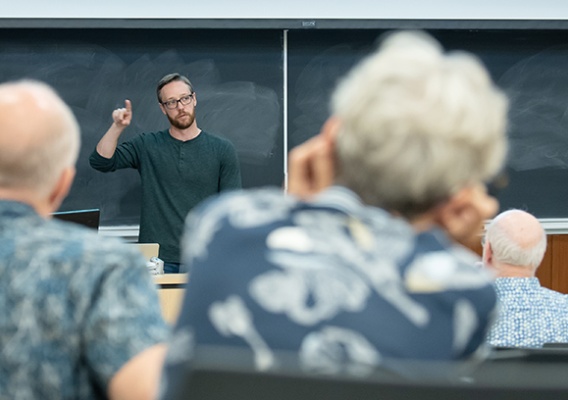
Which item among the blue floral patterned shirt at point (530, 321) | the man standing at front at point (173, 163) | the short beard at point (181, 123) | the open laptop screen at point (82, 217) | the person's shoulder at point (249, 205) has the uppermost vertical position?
the short beard at point (181, 123)

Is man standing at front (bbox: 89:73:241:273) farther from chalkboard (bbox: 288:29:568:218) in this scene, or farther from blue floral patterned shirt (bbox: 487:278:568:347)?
blue floral patterned shirt (bbox: 487:278:568:347)

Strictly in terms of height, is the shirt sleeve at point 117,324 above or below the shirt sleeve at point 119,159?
below

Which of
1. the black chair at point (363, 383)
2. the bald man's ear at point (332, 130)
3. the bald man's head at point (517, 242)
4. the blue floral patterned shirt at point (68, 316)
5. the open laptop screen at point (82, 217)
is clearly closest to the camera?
the black chair at point (363, 383)

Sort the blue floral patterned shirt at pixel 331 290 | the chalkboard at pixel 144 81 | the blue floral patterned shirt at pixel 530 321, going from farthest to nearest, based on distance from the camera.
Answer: the chalkboard at pixel 144 81 < the blue floral patterned shirt at pixel 530 321 < the blue floral patterned shirt at pixel 331 290

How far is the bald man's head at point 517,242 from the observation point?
2746 mm

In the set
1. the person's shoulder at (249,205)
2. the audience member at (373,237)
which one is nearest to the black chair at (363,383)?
the audience member at (373,237)

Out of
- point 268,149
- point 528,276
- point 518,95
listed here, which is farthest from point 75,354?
point 518,95

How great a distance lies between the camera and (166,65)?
16.9ft

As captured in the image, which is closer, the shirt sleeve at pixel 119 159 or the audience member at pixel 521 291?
the audience member at pixel 521 291

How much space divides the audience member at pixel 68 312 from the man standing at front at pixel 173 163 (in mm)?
3417

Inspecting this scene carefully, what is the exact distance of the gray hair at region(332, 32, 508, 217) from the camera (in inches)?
40.2

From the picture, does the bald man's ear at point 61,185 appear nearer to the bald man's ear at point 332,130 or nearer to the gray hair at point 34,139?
the gray hair at point 34,139

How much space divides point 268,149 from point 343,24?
850 mm

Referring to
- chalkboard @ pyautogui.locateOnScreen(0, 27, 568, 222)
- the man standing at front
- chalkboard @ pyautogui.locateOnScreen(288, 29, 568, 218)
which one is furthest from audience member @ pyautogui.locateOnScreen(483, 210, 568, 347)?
chalkboard @ pyautogui.locateOnScreen(288, 29, 568, 218)
